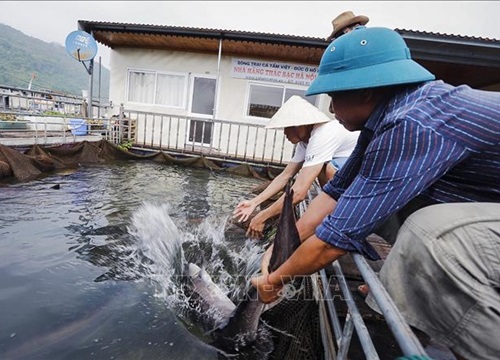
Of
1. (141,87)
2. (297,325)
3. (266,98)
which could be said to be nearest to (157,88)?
(141,87)

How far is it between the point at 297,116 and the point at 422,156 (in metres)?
2.22

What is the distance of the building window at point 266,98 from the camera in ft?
35.4

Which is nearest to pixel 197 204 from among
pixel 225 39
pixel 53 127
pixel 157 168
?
pixel 157 168

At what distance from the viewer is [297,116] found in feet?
10.3

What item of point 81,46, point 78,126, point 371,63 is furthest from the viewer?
point 81,46

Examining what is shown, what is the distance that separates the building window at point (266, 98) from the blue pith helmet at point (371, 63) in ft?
32.5

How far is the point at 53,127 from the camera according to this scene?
1055 cm

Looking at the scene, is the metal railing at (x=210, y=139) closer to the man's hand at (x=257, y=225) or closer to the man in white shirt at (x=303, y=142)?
the man in white shirt at (x=303, y=142)

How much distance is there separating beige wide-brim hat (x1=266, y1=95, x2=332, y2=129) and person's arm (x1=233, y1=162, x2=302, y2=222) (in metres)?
0.73

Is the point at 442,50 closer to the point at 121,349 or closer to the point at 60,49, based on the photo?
the point at 121,349

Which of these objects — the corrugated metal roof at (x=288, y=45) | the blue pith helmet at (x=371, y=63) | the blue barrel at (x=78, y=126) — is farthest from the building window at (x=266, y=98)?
the blue pith helmet at (x=371, y=63)

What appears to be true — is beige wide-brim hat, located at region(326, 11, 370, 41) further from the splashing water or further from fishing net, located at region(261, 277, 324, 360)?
fishing net, located at region(261, 277, 324, 360)

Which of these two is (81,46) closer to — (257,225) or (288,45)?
→ (288,45)

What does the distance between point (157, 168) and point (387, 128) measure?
815 centimetres
